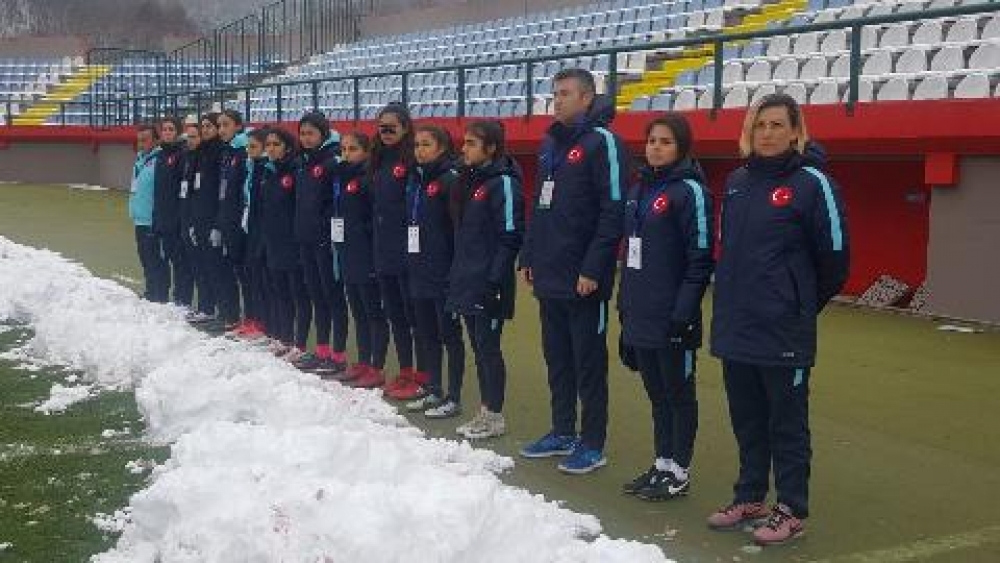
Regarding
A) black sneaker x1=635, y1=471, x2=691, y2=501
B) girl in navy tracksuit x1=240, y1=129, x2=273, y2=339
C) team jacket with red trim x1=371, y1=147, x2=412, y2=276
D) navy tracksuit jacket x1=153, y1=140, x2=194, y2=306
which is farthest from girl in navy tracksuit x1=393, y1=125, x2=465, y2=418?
navy tracksuit jacket x1=153, y1=140, x2=194, y2=306

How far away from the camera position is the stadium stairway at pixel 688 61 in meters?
13.5

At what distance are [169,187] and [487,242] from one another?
14.4 feet

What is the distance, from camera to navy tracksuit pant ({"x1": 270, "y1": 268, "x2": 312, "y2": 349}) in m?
7.40

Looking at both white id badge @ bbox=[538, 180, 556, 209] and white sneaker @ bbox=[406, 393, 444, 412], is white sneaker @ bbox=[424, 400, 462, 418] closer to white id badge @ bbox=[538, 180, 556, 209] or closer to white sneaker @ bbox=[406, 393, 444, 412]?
white sneaker @ bbox=[406, 393, 444, 412]

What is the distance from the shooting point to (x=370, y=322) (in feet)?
22.2

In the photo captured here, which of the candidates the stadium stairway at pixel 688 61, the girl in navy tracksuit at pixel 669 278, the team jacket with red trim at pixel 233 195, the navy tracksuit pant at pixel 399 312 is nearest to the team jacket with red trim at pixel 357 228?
the navy tracksuit pant at pixel 399 312

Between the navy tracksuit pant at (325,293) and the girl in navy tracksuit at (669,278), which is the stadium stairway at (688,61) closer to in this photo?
the navy tracksuit pant at (325,293)

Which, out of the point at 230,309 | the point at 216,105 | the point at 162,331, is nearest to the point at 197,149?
the point at 230,309

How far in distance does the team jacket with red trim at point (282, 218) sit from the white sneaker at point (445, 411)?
5.90ft

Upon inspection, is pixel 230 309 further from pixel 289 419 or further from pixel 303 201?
pixel 289 419

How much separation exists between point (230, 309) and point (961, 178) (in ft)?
19.0

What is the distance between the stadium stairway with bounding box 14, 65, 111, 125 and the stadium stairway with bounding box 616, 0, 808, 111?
21.1 m

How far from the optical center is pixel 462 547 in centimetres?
338

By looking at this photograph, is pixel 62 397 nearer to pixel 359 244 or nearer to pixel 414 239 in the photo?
pixel 359 244
